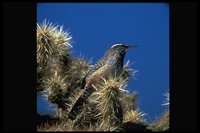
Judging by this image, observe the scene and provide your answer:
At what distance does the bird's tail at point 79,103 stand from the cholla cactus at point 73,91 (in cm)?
5

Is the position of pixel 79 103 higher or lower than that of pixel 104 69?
lower

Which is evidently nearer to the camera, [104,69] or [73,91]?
[104,69]

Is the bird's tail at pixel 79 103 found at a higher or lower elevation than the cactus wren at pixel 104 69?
lower

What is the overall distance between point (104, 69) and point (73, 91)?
30.7 inches

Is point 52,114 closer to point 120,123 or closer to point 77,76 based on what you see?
point 77,76

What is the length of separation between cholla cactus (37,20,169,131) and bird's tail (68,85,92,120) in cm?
5

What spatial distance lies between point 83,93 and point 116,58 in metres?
0.64

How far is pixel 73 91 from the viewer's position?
6.26 meters

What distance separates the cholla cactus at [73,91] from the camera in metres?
5.19

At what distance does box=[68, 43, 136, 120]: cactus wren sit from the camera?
18.6 feet

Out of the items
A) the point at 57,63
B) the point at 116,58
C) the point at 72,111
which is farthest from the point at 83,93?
the point at 57,63

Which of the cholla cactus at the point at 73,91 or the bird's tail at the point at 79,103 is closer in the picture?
the cholla cactus at the point at 73,91

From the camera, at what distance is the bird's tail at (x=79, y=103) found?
5660 millimetres

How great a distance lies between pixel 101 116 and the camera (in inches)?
209
